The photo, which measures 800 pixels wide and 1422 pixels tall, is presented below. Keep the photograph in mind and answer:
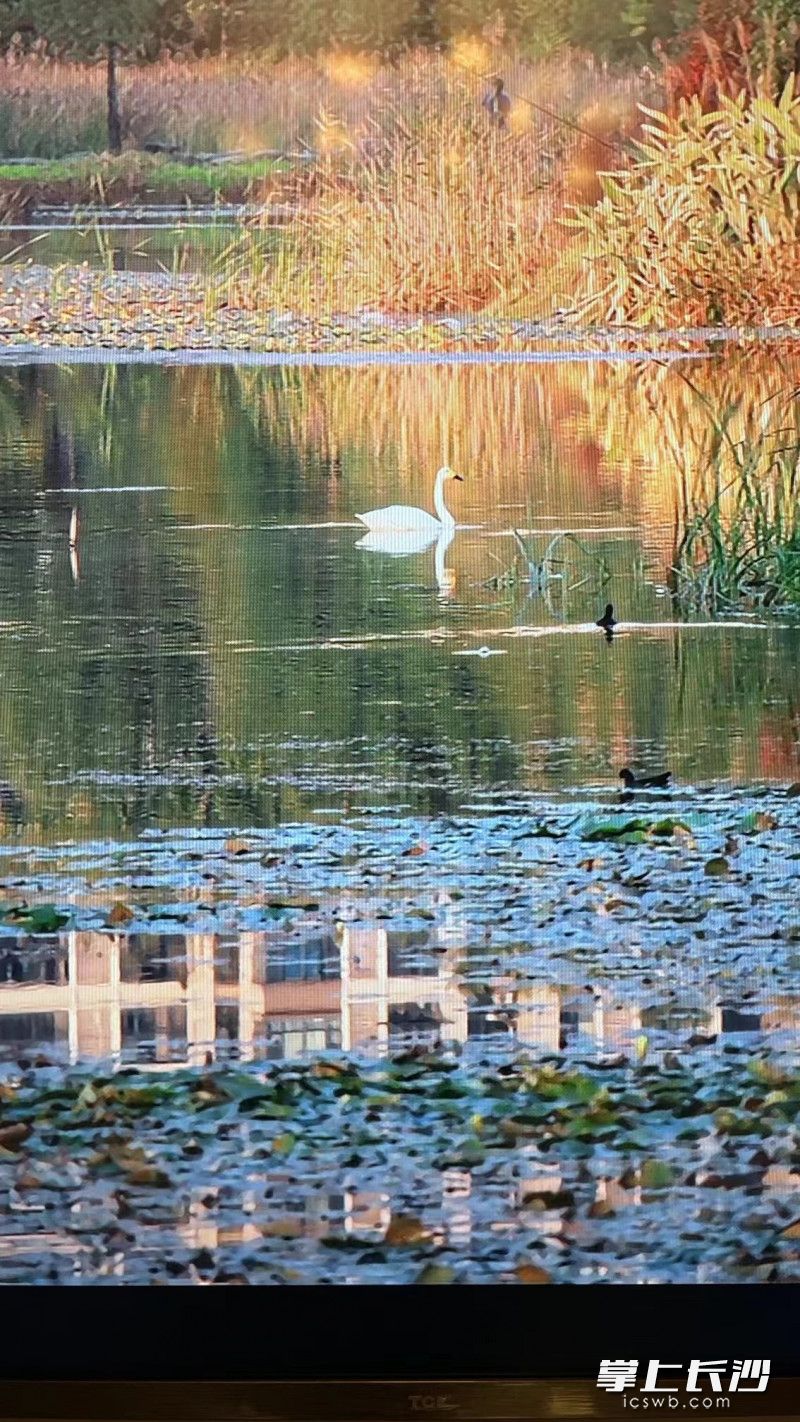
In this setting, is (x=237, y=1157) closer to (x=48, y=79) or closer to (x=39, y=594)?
(x=39, y=594)

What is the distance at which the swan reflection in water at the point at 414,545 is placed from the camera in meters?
3.29

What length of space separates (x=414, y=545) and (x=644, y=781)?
514 mm

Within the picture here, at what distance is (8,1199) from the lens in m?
3.07

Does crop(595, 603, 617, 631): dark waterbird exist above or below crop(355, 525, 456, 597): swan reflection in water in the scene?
below

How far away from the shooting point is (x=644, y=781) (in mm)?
3227

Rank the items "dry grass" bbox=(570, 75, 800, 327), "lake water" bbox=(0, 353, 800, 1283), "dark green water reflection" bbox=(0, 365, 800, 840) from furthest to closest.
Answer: "dry grass" bbox=(570, 75, 800, 327) < "dark green water reflection" bbox=(0, 365, 800, 840) < "lake water" bbox=(0, 353, 800, 1283)

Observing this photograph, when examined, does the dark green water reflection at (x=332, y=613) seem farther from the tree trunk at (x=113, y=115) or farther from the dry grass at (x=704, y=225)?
the tree trunk at (x=113, y=115)

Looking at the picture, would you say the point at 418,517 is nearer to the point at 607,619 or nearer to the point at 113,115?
the point at 607,619

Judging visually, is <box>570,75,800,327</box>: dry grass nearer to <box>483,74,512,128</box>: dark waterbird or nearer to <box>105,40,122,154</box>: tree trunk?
<box>483,74,512,128</box>: dark waterbird

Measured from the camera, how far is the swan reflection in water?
329 centimetres

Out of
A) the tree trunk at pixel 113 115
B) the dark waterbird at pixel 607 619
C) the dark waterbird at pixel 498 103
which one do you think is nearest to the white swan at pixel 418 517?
the dark waterbird at pixel 607 619

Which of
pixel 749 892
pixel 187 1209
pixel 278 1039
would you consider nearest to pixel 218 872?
pixel 278 1039

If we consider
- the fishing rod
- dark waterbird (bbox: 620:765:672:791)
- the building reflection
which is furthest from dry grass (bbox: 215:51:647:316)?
the building reflection

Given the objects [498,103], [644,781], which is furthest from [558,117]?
[644,781]
